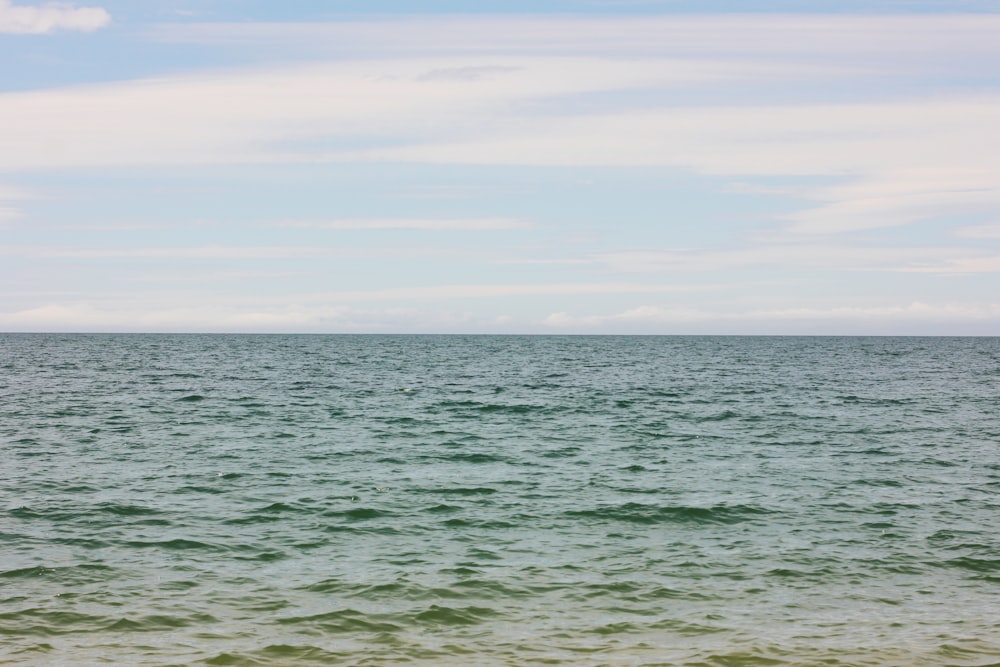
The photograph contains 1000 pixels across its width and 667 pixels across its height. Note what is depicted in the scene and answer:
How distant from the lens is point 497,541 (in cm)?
1980

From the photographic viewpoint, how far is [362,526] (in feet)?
69.4

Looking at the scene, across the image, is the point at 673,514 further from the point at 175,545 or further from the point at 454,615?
the point at 175,545

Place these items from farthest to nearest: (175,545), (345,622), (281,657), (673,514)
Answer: (673,514) < (175,545) < (345,622) < (281,657)

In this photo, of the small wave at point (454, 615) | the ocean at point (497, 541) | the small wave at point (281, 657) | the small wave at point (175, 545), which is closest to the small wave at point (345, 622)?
the ocean at point (497, 541)

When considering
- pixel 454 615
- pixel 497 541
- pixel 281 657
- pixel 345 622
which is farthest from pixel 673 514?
pixel 281 657

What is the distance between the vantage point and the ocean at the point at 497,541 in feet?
45.0

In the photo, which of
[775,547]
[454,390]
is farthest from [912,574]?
[454,390]

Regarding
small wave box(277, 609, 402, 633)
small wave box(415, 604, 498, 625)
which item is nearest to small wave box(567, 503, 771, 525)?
small wave box(415, 604, 498, 625)

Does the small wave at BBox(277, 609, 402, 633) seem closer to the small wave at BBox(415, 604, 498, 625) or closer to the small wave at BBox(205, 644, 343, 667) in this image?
the small wave at BBox(415, 604, 498, 625)

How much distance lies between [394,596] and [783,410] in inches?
1552

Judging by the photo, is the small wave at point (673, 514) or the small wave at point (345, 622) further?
the small wave at point (673, 514)

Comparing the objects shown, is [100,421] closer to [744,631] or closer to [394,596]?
[394,596]

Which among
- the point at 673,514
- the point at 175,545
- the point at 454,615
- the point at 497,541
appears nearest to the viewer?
the point at 454,615

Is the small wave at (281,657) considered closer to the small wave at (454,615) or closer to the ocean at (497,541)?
the ocean at (497,541)
